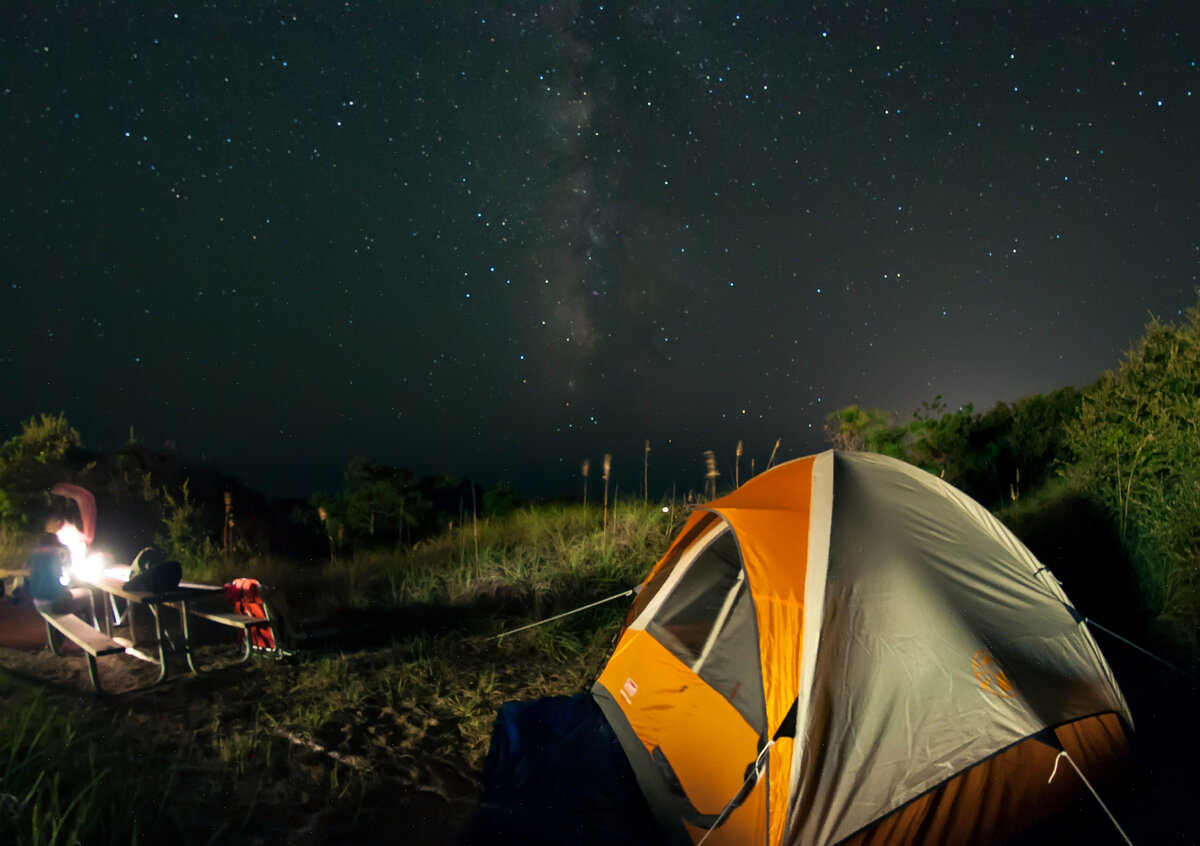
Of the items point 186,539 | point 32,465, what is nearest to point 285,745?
point 186,539

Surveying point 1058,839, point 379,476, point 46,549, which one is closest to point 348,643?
point 46,549

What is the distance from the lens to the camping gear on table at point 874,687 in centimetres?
272

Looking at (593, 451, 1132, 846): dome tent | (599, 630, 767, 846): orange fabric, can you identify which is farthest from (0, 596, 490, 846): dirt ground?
(593, 451, 1132, 846): dome tent

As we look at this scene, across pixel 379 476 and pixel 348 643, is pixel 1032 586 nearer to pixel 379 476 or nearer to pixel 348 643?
pixel 348 643

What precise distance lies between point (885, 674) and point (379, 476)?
51.7 ft

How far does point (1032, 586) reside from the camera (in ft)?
11.3

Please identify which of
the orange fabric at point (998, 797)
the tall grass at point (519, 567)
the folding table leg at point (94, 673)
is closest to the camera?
the orange fabric at point (998, 797)

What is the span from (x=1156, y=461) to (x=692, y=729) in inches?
203

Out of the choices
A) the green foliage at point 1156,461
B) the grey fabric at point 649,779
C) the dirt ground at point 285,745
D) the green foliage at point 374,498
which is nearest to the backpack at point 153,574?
the dirt ground at point 285,745

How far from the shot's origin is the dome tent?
2.72m

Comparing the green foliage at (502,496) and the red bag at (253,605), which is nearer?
the red bag at (253,605)

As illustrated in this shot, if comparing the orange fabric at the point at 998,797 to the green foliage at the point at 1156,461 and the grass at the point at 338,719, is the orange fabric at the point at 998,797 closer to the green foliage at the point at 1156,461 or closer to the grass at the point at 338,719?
the grass at the point at 338,719

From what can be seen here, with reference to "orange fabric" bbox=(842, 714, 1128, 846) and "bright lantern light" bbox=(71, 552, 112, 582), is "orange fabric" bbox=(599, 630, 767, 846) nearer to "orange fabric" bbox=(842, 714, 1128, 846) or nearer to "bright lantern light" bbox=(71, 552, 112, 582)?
"orange fabric" bbox=(842, 714, 1128, 846)

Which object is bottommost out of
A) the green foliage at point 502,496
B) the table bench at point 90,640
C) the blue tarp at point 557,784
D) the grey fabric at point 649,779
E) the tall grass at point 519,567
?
the green foliage at point 502,496
